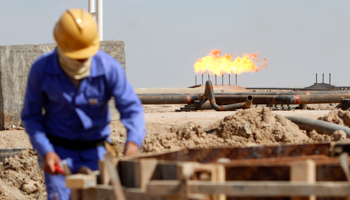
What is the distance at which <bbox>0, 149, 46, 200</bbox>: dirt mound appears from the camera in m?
7.99

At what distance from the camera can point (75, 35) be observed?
3.48 m

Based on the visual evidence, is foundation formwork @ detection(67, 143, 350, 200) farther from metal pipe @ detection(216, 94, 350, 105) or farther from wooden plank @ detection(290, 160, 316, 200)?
metal pipe @ detection(216, 94, 350, 105)

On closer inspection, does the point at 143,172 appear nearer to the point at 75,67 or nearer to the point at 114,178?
the point at 114,178

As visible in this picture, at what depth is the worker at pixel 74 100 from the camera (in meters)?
3.48

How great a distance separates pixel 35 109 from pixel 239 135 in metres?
5.50

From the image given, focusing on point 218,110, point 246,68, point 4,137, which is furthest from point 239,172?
point 246,68

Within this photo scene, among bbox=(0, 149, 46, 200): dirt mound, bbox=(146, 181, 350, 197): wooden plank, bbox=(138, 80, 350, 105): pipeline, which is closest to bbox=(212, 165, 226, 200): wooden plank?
bbox=(146, 181, 350, 197): wooden plank

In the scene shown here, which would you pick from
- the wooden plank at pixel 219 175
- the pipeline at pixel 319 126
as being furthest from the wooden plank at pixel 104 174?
the pipeline at pixel 319 126

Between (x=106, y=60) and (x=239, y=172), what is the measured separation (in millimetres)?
1399

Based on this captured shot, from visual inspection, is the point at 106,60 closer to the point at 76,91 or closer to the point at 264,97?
the point at 76,91

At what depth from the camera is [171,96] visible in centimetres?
1650

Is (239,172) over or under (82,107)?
under

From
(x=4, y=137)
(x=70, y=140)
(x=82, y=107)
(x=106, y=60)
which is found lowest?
(x=4, y=137)

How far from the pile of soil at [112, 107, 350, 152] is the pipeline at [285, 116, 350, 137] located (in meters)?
0.18
